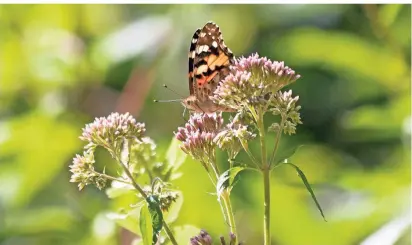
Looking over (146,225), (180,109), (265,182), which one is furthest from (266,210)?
(180,109)

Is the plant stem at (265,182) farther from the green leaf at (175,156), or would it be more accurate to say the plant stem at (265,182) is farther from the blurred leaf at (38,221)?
the blurred leaf at (38,221)

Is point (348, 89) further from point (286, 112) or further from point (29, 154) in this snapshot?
point (286, 112)

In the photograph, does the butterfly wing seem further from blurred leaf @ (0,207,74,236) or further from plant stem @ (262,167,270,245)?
blurred leaf @ (0,207,74,236)

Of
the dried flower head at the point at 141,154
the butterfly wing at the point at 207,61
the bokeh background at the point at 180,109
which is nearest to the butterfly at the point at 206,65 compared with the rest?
the butterfly wing at the point at 207,61

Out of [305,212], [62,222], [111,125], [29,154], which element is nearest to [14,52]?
[29,154]

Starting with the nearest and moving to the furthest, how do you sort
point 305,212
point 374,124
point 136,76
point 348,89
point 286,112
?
point 286,112 → point 305,212 → point 374,124 → point 136,76 → point 348,89

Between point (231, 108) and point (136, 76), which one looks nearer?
point (231, 108)
